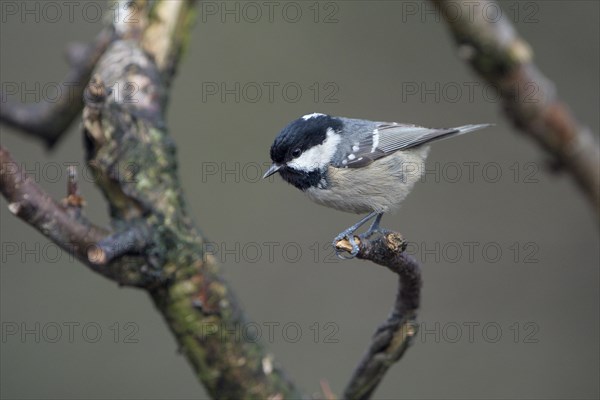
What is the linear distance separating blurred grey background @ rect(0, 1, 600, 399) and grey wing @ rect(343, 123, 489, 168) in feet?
4.60

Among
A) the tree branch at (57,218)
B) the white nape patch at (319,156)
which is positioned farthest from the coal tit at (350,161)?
the tree branch at (57,218)

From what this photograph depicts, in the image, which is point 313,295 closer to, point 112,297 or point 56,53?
point 112,297

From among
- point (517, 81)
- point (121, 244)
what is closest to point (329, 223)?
point (121, 244)

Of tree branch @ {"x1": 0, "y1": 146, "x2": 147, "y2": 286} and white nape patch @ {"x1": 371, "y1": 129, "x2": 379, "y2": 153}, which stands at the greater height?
white nape patch @ {"x1": 371, "y1": 129, "x2": 379, "y2": 153}

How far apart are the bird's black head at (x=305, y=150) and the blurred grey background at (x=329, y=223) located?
159cm

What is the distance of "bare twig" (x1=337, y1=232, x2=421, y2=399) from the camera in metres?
1.64

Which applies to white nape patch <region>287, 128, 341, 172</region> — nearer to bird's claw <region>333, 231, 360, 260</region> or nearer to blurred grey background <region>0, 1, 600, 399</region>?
bird's claw <region>333, 231, 360, 260</region>

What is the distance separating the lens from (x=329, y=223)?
383cm

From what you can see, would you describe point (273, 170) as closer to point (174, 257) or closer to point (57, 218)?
point (174, 257)

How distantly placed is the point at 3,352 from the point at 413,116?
8.62 feet

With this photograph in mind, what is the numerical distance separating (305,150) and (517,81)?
0.78 meters

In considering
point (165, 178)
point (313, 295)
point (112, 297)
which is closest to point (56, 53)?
point (112, 297)

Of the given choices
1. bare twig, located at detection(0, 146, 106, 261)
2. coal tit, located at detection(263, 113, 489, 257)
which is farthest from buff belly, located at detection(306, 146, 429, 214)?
bare twig, located at detection(0, 146, 106, 261)

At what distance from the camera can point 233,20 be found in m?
4.09
